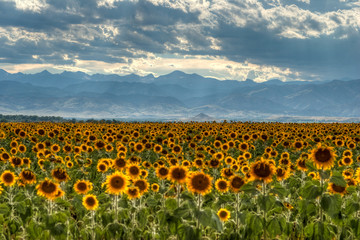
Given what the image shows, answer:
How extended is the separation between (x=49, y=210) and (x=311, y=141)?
1931 cm

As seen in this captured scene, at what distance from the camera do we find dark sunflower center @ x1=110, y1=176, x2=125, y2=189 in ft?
25.5

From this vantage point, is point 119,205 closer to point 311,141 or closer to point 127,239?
point 127,239

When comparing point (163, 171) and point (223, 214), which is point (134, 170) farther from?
point (223, 214)

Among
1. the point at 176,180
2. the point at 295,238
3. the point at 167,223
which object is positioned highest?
the point at 176,180

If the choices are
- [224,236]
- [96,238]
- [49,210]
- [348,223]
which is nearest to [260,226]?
[224,236]

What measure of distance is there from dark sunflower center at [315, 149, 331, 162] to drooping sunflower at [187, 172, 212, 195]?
2169 millimetres

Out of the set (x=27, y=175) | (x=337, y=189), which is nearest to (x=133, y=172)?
Answer: (x=27, y=175)

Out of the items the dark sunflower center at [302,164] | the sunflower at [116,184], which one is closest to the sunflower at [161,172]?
the sunflower at [116,184]

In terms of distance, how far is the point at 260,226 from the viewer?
271 inches

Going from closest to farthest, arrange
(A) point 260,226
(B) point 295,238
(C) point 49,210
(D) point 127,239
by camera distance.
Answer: (A) point 260,226 → (C) point 49,210 → (D) point 127,239 → (B) point 295,238

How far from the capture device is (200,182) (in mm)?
6605

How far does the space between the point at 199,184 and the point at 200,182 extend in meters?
0.04

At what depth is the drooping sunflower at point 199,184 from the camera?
656 centimetres

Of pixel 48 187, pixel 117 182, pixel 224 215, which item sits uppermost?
pixel 117 182
